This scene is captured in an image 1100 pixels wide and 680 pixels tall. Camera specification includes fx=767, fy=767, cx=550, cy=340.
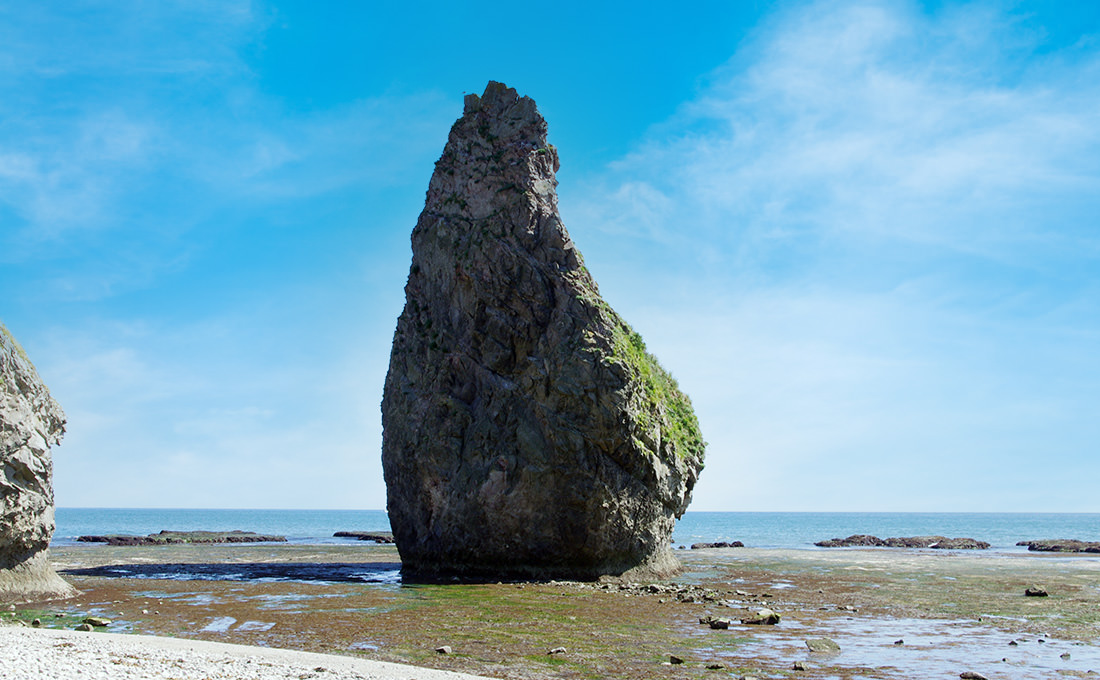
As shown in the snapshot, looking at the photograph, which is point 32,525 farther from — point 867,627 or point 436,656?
point 867,627

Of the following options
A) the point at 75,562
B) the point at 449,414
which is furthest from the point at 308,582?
the point at 75,562

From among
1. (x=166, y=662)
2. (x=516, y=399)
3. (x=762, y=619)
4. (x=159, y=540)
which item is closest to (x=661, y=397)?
(x=516, y=399)

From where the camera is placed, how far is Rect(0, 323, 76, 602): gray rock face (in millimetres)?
22594

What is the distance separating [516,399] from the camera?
35.1m

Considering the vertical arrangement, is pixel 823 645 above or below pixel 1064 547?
above

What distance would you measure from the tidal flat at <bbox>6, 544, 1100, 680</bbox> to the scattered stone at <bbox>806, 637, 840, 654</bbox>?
21cm

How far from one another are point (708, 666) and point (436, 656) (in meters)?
5.63

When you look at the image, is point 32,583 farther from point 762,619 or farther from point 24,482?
point 762,619


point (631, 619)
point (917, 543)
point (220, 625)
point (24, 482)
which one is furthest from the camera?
point (917, 543)

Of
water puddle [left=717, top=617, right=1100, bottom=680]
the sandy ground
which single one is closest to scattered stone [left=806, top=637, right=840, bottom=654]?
water puddle [left=717, top=617, right=1100, bottom=680]

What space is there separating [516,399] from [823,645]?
63.7 ft

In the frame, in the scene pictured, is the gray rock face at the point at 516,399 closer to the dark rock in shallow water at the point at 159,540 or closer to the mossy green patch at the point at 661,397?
the mossy green patch at the point at 661,397

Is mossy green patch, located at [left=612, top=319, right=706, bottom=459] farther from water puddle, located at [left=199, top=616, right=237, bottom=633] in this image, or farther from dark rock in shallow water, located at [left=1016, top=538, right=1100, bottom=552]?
dark rock in shallow water, located at [left=1016, top=538, right=1100, bottom=552]

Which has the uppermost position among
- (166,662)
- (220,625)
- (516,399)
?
(516,399)
